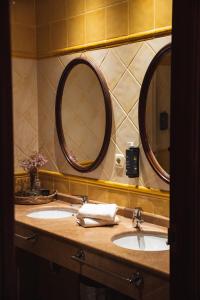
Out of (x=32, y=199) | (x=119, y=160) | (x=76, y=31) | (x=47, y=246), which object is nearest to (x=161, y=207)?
(x=119, y=160)

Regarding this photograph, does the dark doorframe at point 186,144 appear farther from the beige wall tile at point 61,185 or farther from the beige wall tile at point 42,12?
the beige wall tile at point 42,12

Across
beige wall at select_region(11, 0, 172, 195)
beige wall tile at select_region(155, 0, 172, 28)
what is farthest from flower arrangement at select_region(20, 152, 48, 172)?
beige wall tile at select_region(155, 0, 172, 28)

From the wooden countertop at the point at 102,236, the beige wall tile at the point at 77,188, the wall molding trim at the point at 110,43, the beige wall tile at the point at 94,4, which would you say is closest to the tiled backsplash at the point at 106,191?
the beige wall tile at the point at 77,188

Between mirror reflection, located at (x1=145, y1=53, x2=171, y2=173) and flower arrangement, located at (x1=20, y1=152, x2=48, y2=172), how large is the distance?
3.41 feet

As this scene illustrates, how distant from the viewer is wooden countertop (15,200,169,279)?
183 cm

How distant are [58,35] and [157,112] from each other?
3.73 ft

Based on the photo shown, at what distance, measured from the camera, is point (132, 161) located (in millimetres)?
2492

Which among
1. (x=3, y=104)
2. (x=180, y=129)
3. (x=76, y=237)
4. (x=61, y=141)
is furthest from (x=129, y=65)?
(x=3, y=104)

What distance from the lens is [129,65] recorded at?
2.51m

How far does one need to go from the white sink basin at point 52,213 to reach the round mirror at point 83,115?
1.02ft

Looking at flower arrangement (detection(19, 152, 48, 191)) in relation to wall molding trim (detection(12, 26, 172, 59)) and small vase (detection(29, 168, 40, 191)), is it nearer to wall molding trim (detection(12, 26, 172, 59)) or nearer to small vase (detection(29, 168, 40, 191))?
small vase (detection(29, 168, 40, 191))

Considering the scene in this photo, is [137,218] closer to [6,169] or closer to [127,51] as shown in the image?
[127,51]

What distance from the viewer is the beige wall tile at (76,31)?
286cm

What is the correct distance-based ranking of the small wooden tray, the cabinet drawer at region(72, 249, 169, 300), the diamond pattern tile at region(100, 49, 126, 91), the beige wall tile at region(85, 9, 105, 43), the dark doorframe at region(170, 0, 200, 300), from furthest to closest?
the small wooden tray, the beige wall tile at region(85, 9, 105, 43), the diamond pattern tile at region(100, 49, 126, 91), the cabinet drawer at region(72, 249, 169, 300), the dark doorframe at region(170, 0, 200, 300)
